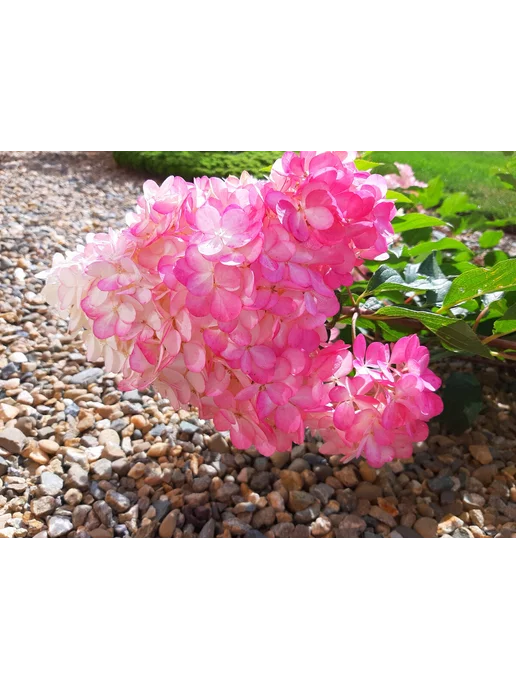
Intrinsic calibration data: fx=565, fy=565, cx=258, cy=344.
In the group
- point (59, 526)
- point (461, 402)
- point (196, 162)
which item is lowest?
point (59, 526)

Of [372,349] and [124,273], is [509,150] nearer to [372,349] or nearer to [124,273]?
[372,349]

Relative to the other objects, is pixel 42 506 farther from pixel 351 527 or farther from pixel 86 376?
pixel 351 527

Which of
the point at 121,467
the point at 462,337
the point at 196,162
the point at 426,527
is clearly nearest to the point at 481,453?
the point at 426,527

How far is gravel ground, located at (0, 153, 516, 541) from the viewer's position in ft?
3.26

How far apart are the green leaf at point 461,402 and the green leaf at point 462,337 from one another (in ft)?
1.35

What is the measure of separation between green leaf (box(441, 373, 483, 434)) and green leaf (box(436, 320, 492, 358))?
0.41 m

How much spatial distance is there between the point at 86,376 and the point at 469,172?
146cm

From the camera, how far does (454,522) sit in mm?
1021

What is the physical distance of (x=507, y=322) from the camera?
90 centimetres

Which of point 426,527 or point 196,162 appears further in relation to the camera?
point 196,162

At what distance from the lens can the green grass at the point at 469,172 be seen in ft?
5.51

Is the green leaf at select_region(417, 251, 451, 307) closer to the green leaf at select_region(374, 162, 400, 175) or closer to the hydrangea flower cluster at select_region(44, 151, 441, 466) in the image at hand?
the hydrangea flower cluster at select_region(44, 151, 441, 466)

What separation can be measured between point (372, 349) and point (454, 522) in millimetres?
477

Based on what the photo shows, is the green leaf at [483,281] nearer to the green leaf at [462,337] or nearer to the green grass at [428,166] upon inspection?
the green leaf at [462,337]
